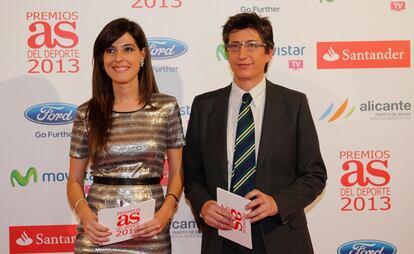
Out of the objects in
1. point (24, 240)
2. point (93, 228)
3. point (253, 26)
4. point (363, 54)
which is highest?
point (253, 26)

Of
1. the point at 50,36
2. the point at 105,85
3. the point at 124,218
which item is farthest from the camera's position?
the point at 50,36

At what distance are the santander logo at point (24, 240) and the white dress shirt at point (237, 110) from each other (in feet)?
5.59

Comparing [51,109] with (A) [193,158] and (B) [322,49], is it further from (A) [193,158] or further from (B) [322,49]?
(B) [322,49]

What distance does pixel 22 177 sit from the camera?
312cm

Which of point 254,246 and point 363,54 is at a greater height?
point 363,54

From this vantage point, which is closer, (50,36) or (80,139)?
(80,139)

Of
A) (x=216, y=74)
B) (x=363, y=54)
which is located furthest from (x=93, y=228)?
(x=363, y=54)

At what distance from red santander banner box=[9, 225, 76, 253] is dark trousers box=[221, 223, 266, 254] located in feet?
4.61

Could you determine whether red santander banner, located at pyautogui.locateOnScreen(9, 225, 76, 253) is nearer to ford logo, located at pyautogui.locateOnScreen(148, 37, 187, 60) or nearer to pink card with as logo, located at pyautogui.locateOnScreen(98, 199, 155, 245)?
pink card with as logo, located at pyautogui.locateOnScreen(98, 199, 155, 245)

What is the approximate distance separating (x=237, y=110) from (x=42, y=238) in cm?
175

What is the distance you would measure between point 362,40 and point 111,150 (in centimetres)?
186

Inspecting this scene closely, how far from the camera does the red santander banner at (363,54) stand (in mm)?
3111

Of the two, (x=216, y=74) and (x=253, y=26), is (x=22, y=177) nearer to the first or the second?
(x=216, y=74)

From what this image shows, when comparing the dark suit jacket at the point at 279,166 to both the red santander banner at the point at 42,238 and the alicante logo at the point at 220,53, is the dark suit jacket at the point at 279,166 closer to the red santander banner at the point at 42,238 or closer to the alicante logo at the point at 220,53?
the alicante logo at the point at 220,53
